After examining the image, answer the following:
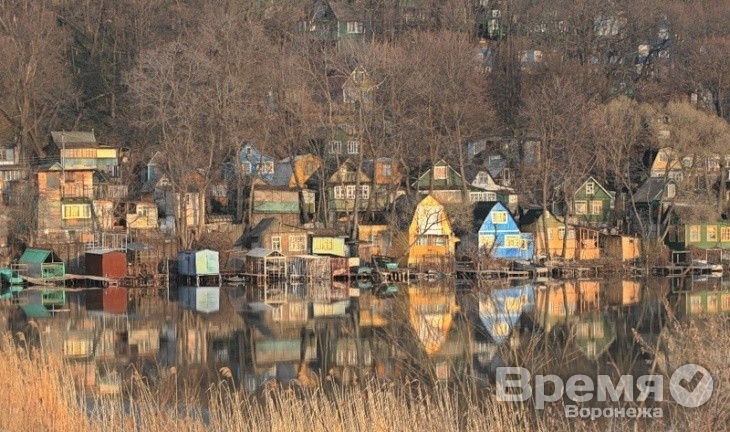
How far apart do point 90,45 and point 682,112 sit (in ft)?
138

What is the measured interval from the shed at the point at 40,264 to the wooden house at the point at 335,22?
36512 mm

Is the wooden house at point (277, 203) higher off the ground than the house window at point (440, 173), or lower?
lower

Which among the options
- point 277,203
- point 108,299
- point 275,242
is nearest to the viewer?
point 108,299

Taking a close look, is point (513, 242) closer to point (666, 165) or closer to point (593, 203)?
point (593, 203)

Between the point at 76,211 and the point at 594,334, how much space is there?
3793 centimetres

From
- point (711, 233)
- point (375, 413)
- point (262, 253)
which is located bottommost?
point (375, 413)

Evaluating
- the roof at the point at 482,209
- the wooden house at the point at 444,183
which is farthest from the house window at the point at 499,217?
the wooden house at the point at 444,183

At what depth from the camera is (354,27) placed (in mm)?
87188

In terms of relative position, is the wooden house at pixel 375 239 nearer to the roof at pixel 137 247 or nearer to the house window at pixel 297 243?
the house window at pixel 297 243

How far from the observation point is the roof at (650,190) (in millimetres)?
69375

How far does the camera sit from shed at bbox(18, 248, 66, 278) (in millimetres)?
53281

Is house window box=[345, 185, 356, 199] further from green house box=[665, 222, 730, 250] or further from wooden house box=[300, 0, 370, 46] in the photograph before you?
green house box=[665, 222, 730, 250]

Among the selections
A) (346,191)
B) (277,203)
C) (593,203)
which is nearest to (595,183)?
(593,203)

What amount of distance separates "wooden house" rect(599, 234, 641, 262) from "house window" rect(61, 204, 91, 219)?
99.8 feet
